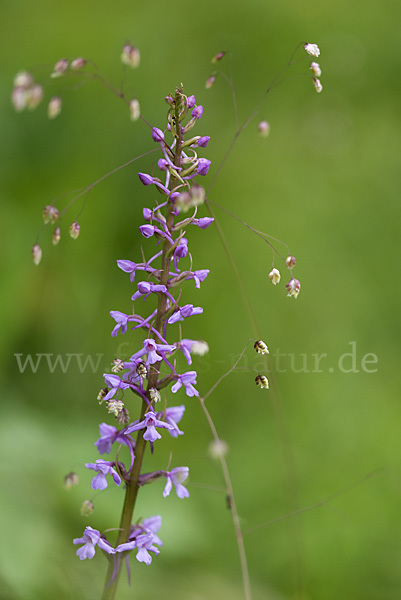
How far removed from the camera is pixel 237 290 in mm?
3367

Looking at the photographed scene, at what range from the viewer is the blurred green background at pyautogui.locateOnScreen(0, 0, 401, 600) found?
244 cm

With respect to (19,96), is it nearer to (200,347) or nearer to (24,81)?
(24,81)

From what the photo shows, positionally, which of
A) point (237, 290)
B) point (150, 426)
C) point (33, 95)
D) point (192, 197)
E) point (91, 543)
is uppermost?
point (237, 290)

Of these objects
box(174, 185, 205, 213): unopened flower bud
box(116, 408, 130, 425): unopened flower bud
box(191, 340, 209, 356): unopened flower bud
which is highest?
box(174, 185, 205, 213): unopened flower bud

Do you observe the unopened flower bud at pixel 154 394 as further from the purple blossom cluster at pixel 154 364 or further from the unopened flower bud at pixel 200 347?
the unopened flower bud at pixel 200 347

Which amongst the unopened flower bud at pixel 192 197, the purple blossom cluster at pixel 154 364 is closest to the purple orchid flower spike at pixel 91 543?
the purple blossom cluster at pixel 154 364

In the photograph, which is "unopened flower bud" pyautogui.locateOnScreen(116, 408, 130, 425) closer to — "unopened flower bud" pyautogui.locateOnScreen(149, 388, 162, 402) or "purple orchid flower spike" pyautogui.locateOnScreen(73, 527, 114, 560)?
"unopened flower bud" pyautogui.locateOnScreen(149, 388, 162, 402)

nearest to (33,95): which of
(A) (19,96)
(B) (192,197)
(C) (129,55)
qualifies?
(A) (19,96)

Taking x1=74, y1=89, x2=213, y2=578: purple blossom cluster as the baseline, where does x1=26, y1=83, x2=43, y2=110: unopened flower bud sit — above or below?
above

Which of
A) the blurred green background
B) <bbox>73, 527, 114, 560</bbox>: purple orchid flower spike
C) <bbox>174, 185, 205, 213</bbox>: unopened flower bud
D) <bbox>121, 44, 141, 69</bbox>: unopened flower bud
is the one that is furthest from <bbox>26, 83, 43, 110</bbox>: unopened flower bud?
the blurred green background

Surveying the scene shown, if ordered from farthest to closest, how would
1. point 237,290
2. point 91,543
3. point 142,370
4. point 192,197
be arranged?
point 237,290, point 91,543, point 142,370, point 192,197

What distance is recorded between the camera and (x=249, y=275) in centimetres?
340

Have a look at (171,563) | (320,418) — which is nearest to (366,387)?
(320,418)

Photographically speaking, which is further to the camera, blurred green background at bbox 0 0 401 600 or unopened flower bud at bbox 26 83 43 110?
blurred green background at bbox 0 0 401 600
